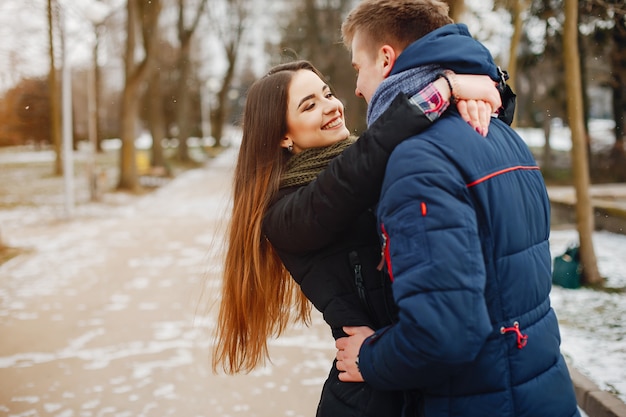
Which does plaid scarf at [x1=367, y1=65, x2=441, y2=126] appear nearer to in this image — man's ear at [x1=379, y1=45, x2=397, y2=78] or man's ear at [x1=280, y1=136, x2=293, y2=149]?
man's ear at [x1=379, y1=45, x2=397, y2=78]

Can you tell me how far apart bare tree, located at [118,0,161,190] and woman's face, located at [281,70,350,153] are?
17.5 meters

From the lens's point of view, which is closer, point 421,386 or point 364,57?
point 421,386

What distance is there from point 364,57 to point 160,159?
2501 centimetres

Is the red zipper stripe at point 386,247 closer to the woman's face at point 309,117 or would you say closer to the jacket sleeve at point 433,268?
the jacket sleeve at point 433,268

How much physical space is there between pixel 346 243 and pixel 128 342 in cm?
464

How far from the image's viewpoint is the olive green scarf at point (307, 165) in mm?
2209

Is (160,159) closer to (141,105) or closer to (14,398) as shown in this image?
(14,398)

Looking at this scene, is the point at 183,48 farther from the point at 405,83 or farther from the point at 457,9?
the point at 405,83

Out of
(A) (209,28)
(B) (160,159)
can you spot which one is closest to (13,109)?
(B) (160,159)

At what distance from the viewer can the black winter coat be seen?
1809mm

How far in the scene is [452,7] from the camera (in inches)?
331

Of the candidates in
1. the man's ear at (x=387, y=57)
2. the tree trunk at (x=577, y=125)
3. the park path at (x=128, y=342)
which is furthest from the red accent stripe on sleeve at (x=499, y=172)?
the tree trunk at (x=577, y=125)

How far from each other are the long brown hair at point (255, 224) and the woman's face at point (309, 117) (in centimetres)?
3

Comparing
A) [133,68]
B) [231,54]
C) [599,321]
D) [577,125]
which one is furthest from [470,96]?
[231,54]
